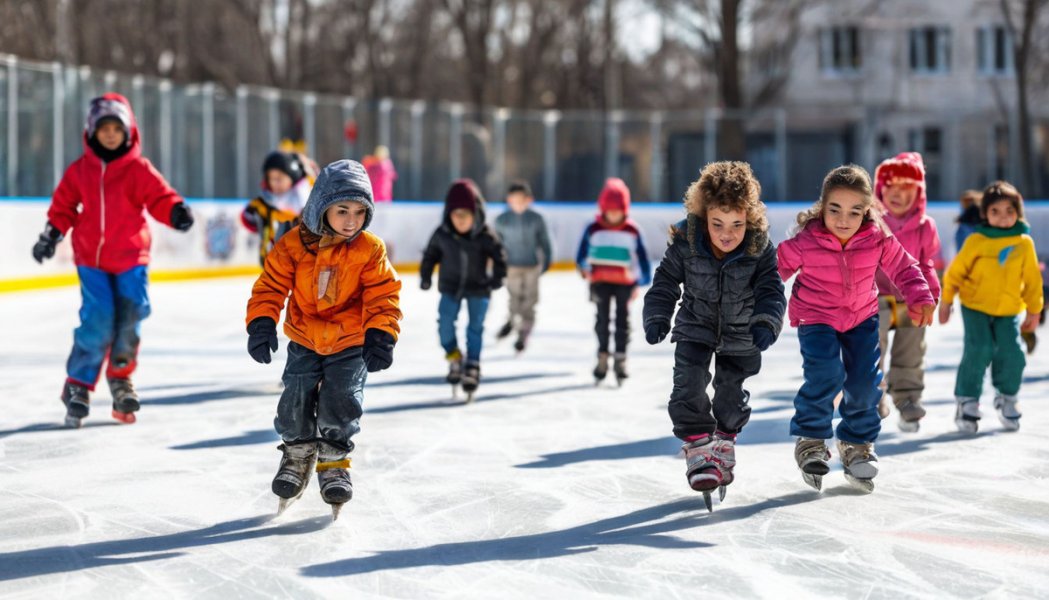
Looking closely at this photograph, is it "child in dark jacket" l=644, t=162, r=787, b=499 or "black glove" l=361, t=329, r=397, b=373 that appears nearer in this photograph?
"black glove" l=361, t=329, r=397, b=373

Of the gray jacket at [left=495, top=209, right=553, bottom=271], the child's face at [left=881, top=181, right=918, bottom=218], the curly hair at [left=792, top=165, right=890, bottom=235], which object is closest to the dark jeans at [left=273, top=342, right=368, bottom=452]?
the curly hair at [left=792, top=165, right=890, bottom=235]

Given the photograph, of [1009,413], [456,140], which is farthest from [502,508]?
[456,140]

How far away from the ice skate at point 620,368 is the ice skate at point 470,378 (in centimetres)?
102

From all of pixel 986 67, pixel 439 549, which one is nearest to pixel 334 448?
pixel 439 549

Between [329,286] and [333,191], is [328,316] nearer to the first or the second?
[329,286]

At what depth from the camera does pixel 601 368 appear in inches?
318

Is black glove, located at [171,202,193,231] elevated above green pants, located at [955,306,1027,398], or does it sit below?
above

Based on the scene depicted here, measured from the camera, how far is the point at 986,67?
35.3m

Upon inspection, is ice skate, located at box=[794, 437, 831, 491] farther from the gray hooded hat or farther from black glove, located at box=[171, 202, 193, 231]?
black glove, located at box=[171, 202, 193, 231]

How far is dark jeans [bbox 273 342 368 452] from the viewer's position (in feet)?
14.2

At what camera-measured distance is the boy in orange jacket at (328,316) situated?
13.9 feet

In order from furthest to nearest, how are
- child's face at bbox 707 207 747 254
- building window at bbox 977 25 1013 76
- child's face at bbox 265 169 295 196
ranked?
building window at bbox 977 25 1013 76, child's face at bbox 265 169 295 196, child's face at bbox 707 207 747 254

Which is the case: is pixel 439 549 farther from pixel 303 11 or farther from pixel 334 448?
pixel 303 11

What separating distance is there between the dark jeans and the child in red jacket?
2089 millimetres
